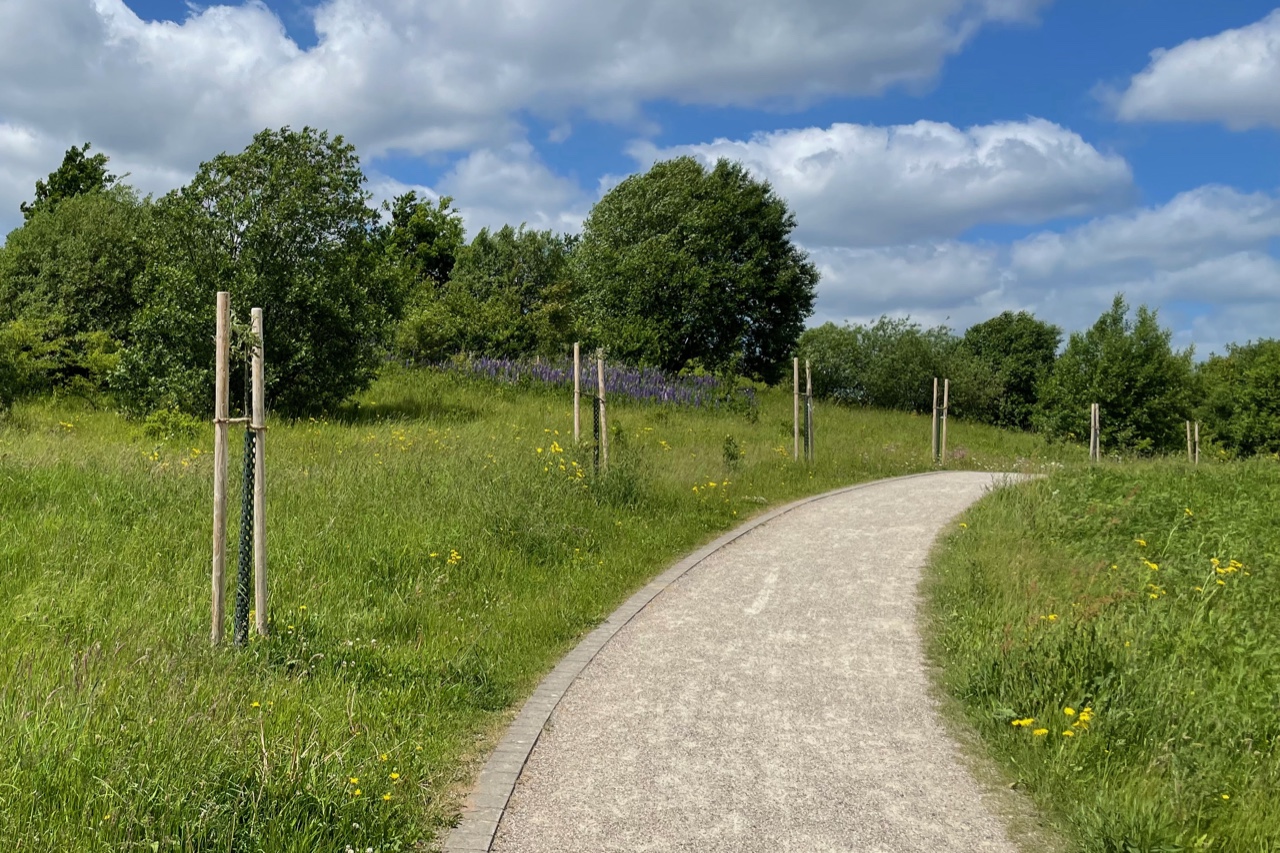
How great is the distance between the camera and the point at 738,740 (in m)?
5.03

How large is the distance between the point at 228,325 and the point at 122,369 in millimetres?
15685

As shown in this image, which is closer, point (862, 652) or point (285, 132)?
point (862, 652)

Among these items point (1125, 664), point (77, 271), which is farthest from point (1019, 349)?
point (1125, 664)

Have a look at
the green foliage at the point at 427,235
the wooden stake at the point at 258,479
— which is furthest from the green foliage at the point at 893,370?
the wooden stake at the point at 258,479

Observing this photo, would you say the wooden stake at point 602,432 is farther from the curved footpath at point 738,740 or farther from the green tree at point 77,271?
the green tree at point 77,271

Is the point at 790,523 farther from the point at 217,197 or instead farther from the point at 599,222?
the point at 599,222

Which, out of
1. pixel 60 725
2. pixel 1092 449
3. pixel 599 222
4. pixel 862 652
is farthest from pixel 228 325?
pixel 599 222

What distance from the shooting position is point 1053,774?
4457 mm

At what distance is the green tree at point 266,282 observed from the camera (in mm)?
18531

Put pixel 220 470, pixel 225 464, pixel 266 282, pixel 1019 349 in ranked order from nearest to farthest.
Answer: pixel 220 470 < pixel 225 464 < pixel 266 282 < pixel 1019 349

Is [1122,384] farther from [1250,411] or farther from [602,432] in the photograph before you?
[602,432]

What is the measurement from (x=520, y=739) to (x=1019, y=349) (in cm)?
6119

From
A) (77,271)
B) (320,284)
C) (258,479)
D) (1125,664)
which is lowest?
(1125,664)

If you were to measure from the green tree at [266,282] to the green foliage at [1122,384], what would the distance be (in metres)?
29.4
